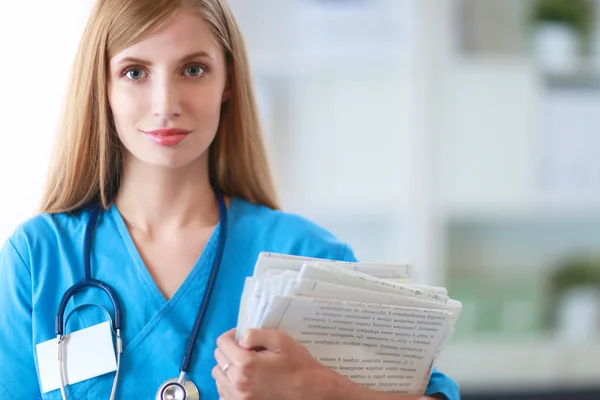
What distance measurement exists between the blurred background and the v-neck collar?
138 cm

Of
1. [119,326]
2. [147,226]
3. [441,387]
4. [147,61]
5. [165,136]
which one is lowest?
[441,387]

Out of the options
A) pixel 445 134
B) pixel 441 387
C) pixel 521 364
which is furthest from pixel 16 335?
pixel 521 364

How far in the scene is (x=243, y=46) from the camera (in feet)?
3.87

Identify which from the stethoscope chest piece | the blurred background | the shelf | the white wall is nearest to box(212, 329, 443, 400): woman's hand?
the stethoscope chest piece

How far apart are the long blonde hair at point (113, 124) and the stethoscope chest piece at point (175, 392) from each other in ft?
0.99

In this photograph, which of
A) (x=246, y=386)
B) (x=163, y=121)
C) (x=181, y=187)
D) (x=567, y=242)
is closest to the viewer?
(x=246, y=386)

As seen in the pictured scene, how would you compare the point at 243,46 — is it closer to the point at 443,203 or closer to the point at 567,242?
the point at 443,203

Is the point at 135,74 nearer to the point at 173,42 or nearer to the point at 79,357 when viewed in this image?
the point at 173,42

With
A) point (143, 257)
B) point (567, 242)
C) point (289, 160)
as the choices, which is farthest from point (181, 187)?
point (567, 242)

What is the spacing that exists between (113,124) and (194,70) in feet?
0.51

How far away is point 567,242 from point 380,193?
2.92ft

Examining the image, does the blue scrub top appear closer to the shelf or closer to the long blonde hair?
the long blonde hair

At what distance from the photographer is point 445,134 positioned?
101 inches

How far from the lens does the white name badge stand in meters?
1.04
